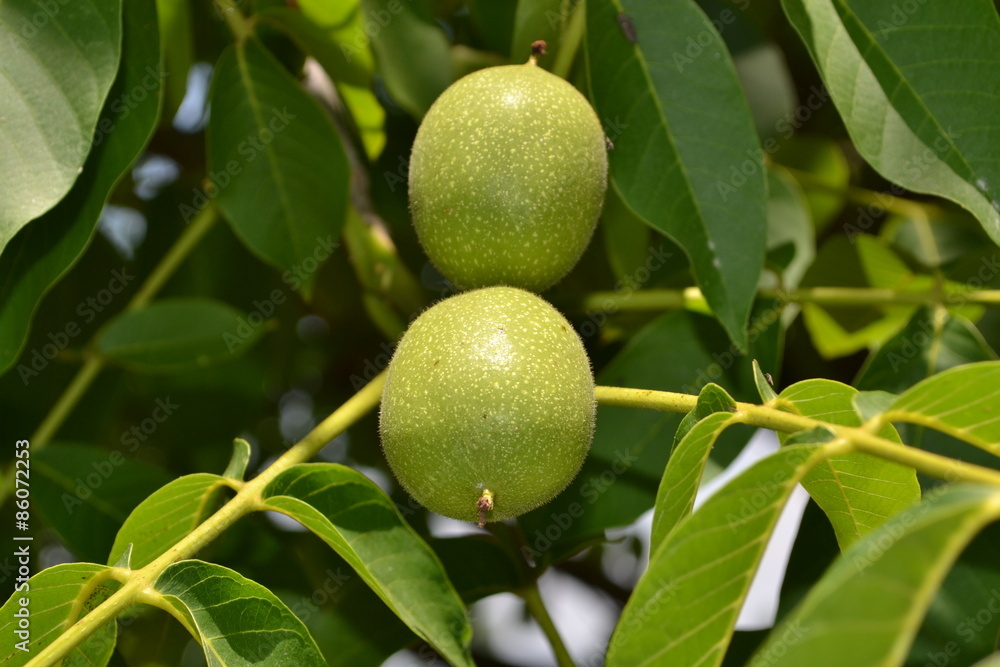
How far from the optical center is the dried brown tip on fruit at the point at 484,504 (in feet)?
3.10

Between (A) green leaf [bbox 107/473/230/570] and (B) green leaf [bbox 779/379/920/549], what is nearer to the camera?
(B) green leaf [bbox 779/379/920/549]

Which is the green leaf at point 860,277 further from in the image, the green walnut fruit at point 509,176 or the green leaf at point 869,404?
the green leaf at point 869,404

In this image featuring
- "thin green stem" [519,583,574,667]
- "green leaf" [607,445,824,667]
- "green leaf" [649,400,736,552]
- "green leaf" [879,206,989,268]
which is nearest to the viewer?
"green leaf" [607,445,824,667]

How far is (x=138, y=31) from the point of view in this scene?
117 centimetres

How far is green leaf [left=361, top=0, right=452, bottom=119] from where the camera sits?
1320mm

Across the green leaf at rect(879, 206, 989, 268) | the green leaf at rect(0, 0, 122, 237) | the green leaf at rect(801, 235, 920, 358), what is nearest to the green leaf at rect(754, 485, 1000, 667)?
the green leaf at rect(0, 0, 122, 237)

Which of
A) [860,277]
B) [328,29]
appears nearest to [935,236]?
[860,277]

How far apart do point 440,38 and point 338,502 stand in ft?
2.39

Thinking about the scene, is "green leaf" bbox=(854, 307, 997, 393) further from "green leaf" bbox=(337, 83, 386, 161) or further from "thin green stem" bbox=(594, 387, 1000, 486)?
"green leaf" bbox=(337, 83, 386, 161)

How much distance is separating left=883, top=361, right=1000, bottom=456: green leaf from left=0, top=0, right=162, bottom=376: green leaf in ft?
3.05

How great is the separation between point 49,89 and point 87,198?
0.46ft

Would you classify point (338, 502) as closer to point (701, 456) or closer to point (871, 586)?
point (701, 456)

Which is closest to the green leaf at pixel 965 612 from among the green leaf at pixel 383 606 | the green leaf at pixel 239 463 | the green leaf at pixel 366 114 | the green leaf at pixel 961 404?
the green leaf at pixel 961 404

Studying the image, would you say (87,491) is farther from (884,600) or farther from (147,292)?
(884,600)
